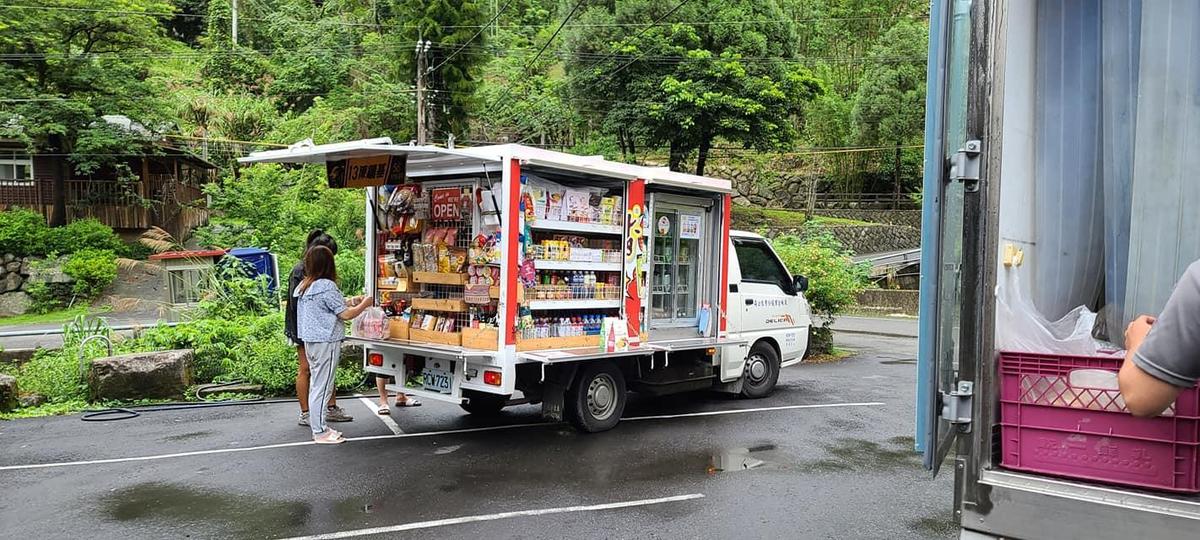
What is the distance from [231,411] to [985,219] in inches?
313

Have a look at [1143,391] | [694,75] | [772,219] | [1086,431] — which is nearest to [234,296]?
[1086,431]

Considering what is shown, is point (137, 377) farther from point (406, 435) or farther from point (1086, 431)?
point (1086, 431)

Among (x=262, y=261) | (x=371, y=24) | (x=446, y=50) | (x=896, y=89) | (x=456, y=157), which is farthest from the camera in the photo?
(x=371, y=24)

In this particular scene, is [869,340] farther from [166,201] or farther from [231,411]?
[166,201]

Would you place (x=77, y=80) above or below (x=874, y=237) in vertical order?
above

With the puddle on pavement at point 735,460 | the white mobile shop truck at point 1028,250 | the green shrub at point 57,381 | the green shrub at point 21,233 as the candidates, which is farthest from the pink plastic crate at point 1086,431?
the green shrub at point 21,233

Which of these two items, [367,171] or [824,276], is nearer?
[367,171]

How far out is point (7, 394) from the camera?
849cm

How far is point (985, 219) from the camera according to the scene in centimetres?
292

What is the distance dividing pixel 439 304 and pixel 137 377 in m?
4.30

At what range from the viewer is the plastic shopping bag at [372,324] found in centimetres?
714

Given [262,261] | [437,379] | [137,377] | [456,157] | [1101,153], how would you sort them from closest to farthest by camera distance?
[1101,153] < [456,157] < [437,379] < [137,377] < [262,261]

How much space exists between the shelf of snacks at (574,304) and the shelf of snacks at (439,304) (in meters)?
0.62

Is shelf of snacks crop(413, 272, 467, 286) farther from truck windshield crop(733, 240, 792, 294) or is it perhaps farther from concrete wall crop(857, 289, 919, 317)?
concrete wall crop(857, 289, 919, 317)
